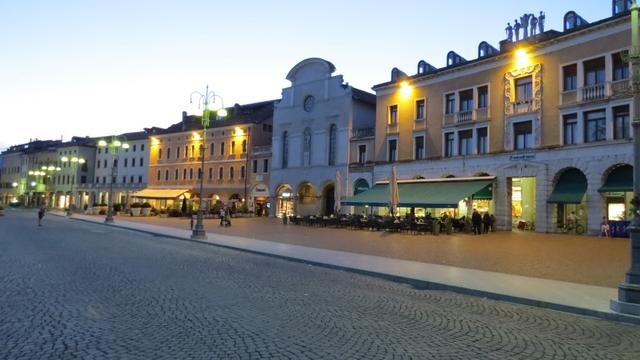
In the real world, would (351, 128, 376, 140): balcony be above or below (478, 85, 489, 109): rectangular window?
below

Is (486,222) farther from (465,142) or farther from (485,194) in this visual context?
(465,142)

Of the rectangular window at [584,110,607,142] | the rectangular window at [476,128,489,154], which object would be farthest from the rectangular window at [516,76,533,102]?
the rectangular window at [584,110,607,142]

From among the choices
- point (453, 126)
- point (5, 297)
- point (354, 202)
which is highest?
point (453, 126)

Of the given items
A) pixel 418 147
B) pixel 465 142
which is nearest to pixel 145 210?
pixel 418 147

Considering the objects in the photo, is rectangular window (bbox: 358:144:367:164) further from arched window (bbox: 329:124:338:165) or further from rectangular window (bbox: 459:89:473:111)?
rectangular window (bbox: 459:89:473:111)

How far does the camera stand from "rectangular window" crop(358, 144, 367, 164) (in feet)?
144

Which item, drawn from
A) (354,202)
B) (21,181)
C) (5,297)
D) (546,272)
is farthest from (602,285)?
(21,181)

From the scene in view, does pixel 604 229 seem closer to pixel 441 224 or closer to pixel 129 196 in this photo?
pixel 441 224

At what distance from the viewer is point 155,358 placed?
17.9 feet

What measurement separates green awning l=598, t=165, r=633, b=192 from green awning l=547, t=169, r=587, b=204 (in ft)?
4.30

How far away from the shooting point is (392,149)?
A: 136ft

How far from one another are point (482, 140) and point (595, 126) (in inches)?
309

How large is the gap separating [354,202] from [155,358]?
32.2 metres

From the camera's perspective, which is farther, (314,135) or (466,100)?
(314,135)
